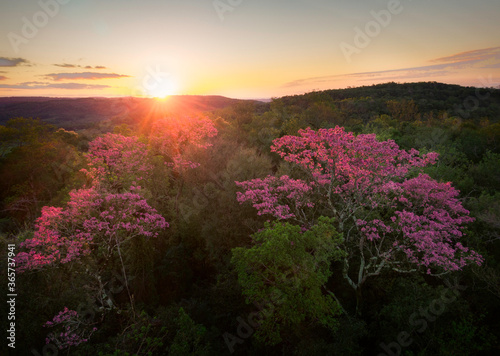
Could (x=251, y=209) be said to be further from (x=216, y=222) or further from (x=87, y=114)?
(x=87, y=114)

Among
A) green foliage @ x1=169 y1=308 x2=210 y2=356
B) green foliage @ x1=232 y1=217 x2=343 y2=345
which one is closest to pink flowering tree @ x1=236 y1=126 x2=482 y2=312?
green foliage @ x1=232 y1=217 x2=343 y2=345

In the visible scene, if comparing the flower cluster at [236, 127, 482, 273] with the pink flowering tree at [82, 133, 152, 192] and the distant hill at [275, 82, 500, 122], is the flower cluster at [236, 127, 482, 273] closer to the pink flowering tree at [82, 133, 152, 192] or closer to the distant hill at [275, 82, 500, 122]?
the pink flowering tree at [82, 133, 152, 192]

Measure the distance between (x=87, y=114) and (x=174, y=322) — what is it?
120197 millimetres

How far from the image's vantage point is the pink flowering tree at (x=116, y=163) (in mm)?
23636

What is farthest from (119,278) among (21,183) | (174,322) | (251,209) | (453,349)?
(21,183)

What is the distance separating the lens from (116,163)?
79.3 ft

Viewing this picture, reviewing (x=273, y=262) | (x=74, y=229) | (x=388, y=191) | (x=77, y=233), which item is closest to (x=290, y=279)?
(x=273, y=262)

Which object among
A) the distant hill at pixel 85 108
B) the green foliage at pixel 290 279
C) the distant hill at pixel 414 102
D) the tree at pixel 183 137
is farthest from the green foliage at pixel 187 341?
the distant hill at pixel 85 108

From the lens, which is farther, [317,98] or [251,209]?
[317,98]

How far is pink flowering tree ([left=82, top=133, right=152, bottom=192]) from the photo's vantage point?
931 inches

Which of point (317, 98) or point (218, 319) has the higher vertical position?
point (317, 98)

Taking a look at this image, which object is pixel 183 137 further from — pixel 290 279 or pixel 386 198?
pixel 386 198

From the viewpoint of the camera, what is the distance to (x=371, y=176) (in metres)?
14.3

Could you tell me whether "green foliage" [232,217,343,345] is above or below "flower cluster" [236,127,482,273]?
below
